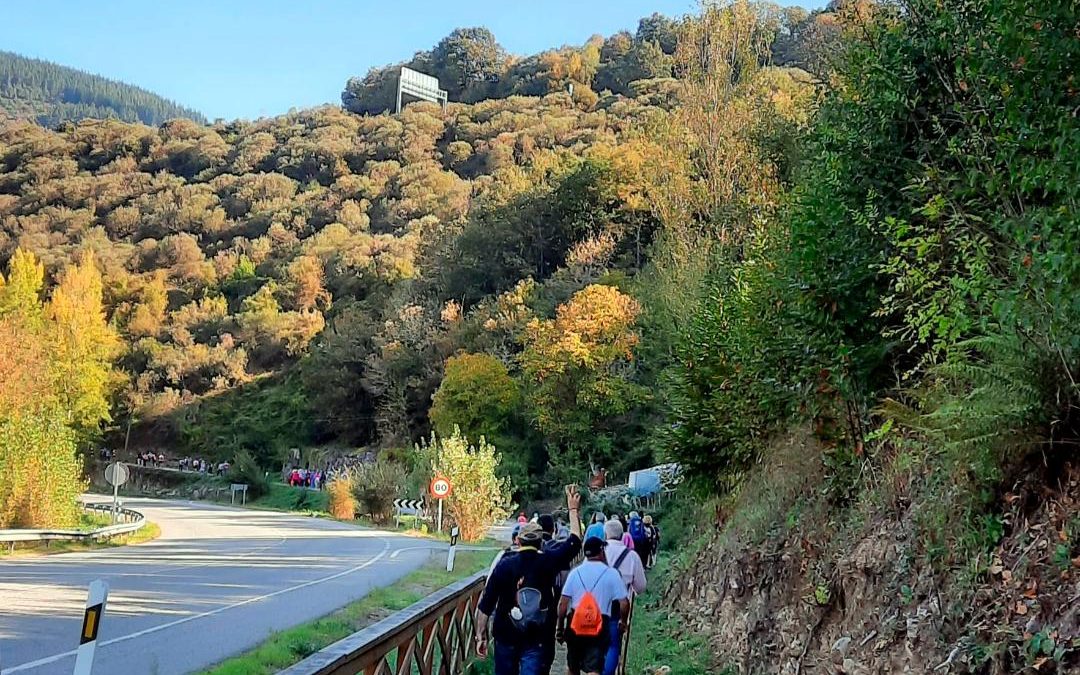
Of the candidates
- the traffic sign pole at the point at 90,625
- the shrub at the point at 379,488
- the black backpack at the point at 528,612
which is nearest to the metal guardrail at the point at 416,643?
the black backpack at the point at 528,612

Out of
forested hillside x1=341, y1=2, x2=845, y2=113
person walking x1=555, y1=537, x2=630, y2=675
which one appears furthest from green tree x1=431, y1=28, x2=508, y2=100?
person walking x1=555, y1=537, x2=630, y2=675

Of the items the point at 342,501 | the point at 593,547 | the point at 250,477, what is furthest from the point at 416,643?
the point at 250,477

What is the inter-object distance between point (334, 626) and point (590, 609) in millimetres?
5335

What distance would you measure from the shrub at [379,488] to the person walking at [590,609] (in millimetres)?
34134

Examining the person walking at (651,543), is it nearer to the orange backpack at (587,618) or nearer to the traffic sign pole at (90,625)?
the orange backpack at (587,618)

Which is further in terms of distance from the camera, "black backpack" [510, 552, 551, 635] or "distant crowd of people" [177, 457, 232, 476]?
"distant crowd of people" [177, 457, 232, 476]

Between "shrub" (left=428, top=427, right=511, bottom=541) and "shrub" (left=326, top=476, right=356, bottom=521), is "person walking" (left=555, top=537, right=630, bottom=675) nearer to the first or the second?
"shrub" (left=428, top=427, right=511, bottom=541)

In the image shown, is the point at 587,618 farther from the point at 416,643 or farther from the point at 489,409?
the point at 489,409

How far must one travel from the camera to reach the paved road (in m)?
9.98

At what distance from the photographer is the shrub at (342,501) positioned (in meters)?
45.3

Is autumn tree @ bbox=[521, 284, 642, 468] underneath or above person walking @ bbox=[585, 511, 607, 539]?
above

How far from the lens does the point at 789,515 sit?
410 inches

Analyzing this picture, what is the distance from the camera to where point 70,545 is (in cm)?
2419

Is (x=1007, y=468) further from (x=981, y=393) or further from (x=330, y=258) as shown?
(x=330, y=258)
